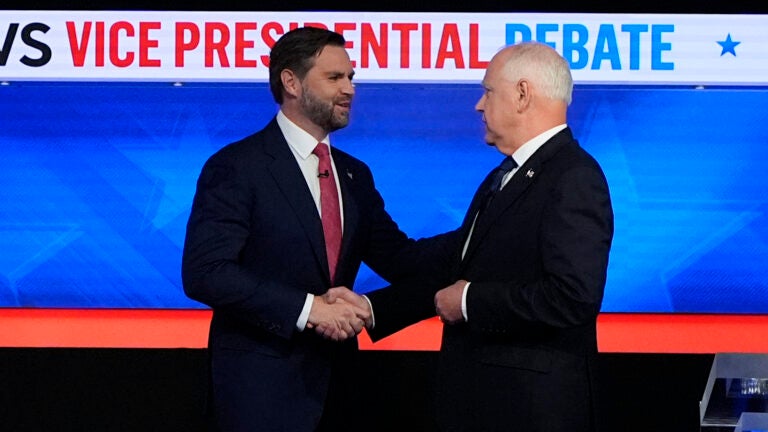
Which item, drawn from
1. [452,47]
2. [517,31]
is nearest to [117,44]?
[452,47]

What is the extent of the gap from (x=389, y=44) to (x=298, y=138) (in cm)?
160

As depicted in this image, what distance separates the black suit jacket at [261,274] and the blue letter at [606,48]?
6.26 ft

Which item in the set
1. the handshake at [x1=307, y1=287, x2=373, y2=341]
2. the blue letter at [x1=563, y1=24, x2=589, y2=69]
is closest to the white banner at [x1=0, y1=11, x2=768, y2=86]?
the blue letter at [x1=563, y1=24, x2=589, y2=69]

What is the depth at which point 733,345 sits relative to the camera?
4438 millimetres

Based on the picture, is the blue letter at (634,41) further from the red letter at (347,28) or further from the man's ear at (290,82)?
the man's ear at (290,82)

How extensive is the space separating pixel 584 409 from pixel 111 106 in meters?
2.57

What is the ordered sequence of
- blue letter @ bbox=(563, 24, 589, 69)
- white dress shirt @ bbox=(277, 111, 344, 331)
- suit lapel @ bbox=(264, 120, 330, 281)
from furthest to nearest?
blue letter @ bbox=(563, 24, 589, 69)
white dress shirt @ bbox=(277, 111, 344, 331)
suit lapel @ bbox=(264, 120, 330, 281)

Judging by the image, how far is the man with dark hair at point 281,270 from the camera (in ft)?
8.71

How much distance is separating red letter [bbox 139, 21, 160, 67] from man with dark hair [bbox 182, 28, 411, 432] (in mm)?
1623

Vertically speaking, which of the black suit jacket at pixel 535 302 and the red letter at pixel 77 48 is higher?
the red letter at pixel 77 48

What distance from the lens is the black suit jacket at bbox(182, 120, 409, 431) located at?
105 inches

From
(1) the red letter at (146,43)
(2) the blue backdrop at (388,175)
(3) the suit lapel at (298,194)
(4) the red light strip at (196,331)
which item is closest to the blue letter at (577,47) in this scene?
(2) the blue backdrop at (388,175)

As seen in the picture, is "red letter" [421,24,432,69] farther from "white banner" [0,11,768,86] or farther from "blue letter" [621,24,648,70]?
"blue letter" [621,24,648,70]

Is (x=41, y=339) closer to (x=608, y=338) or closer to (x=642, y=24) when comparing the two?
(x=608, y=338)
